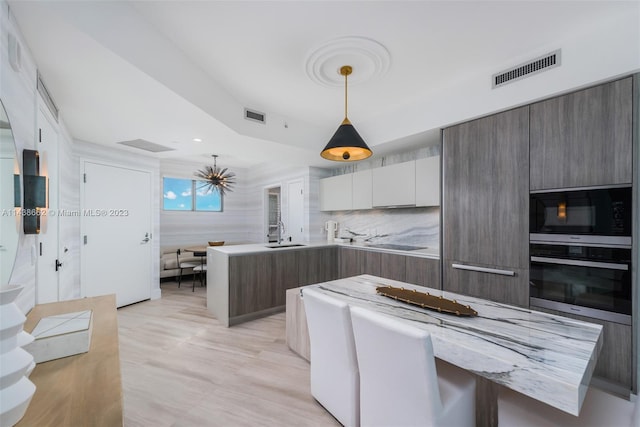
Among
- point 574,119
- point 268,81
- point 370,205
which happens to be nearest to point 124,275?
point 268,81

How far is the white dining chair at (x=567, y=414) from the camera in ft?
3.40

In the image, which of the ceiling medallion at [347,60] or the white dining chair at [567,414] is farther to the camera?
the ceiling medallion at [347,60]

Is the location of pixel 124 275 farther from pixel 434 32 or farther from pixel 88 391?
pixel 434 32

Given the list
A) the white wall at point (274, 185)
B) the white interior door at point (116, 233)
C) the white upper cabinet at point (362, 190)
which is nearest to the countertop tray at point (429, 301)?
the white upper cabinet at point (362, 190)

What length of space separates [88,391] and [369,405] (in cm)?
124

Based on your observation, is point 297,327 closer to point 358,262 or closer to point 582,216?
point 358,262

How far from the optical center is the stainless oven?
1867 millimetres

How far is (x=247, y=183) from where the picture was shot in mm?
6848

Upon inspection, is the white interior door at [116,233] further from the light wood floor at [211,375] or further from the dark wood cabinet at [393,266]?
the dark wood cabinet at [393,266]

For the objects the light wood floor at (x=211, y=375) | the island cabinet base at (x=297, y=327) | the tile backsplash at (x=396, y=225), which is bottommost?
the light wood floor at (x=211, y=375)

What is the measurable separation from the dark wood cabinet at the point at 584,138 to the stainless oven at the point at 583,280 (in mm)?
518

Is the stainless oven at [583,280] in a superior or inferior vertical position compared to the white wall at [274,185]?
inferior

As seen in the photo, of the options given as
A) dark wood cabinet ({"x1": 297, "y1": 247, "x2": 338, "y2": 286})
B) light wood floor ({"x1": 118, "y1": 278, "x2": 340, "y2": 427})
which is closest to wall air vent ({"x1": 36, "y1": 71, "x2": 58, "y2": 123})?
light wood floor ({"x1": 118, "y1": 278, "x2": 340, "y2": 427})

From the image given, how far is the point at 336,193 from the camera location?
4672mm
